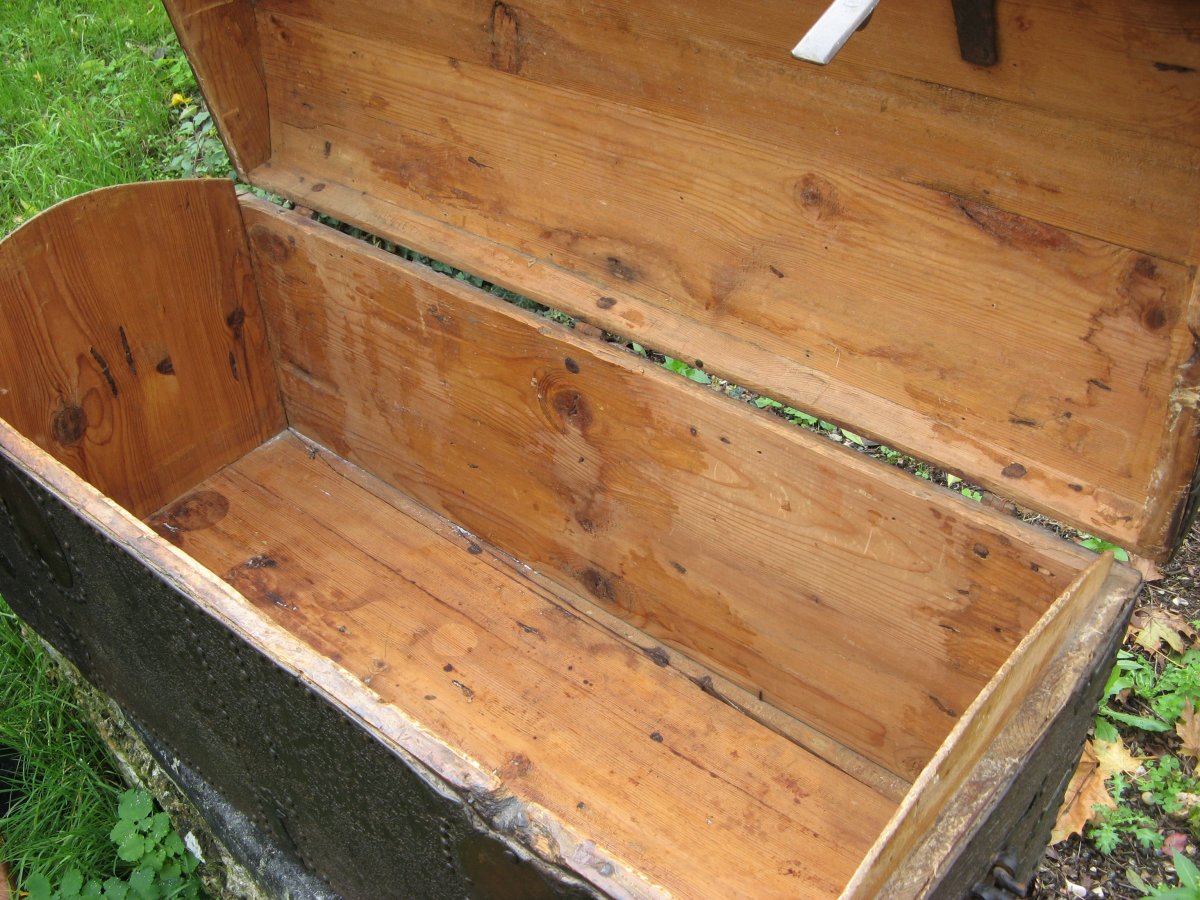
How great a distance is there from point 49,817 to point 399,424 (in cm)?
107

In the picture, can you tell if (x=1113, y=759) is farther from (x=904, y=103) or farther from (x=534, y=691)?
(x=904, y=103)

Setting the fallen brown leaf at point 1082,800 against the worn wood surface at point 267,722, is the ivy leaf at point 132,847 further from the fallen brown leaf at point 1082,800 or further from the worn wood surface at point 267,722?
the fallen brown leaf at point 1082,800

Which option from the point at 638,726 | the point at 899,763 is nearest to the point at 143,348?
the point at 638,726

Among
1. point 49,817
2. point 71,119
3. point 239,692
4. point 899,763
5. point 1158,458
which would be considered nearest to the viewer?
point 1158,458

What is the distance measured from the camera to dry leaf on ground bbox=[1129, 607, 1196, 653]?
2.18 m

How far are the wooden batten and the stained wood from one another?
687mm

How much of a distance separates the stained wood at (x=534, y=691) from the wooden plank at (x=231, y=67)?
74cm

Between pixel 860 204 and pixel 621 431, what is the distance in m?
0.66

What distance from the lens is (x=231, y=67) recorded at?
7.37 ft

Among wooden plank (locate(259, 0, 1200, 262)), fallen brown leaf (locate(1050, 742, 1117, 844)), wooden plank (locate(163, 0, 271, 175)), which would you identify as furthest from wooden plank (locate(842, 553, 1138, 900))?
wooden plank (locate(163, 0, 271, 175))

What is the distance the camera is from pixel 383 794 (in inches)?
51.0

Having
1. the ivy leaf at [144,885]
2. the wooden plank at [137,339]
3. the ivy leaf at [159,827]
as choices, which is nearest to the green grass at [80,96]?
the wooden plank at [137,339]

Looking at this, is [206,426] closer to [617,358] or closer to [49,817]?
[49,817]

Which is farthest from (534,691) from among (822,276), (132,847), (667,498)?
(822,276)
